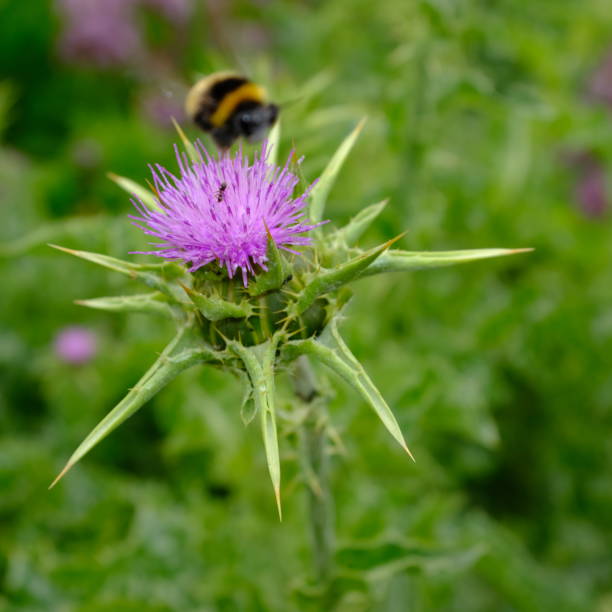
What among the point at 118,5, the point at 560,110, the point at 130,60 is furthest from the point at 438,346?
the point at 118,5

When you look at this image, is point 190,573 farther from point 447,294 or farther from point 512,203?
point 512,203

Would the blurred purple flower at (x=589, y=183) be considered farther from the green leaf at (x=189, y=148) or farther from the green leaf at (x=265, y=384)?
the green leaf at (x=265, y=384)

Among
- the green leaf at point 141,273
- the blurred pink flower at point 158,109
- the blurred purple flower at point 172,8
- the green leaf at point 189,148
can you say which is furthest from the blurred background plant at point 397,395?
the blurred purple flower at point 172,8

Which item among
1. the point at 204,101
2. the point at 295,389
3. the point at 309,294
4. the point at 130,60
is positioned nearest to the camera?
the point at 309,294

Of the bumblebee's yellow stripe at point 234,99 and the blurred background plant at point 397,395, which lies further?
the blurred background plant at point 397,395

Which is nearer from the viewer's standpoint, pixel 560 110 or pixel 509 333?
pixel 509 333

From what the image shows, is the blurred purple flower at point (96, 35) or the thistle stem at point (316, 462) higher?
the blurred purple flower at point (96, 35)
